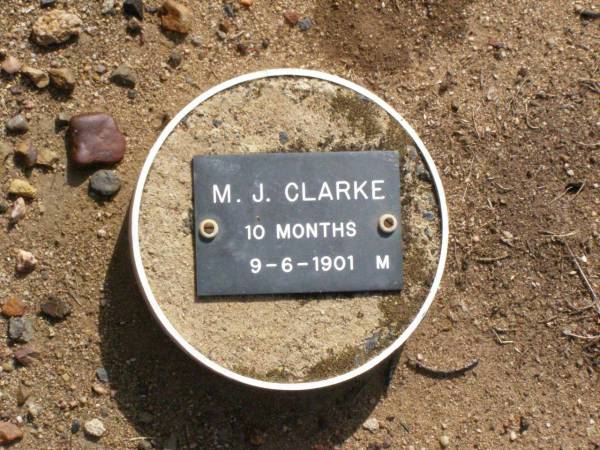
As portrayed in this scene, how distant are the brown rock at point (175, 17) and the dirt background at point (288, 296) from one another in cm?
38

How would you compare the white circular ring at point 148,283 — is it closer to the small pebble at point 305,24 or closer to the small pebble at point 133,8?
the small pebble at point 305,24

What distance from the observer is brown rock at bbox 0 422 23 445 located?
2.48m

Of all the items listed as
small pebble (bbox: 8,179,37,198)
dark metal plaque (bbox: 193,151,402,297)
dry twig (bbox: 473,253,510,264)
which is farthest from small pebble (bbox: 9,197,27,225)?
dry twig (bbox: 473,253,510,264)

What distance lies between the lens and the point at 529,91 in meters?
2.80

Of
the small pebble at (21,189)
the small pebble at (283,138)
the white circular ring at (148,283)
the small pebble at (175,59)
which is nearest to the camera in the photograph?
the white circular ring at (148,283)

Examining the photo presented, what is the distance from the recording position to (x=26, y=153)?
8.43 ft

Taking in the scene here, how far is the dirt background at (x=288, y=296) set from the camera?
2.38 metres

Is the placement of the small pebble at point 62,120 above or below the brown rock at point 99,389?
above

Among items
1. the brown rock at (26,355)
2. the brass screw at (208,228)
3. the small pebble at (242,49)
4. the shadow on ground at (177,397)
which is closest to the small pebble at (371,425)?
the shadow on ground at (177,397)

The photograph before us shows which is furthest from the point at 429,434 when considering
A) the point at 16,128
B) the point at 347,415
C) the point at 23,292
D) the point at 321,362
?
the point at 16,128

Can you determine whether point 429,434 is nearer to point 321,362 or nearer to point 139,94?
point 321,362

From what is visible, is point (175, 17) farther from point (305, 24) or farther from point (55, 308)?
point (55, 308)

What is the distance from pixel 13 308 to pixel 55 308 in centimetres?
13

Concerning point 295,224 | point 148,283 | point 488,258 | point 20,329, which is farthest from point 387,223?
point 20,329
